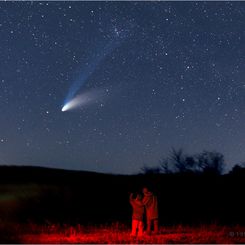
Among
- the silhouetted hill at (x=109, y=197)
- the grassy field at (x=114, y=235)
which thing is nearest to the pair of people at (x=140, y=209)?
the grassy field at (x=114, y=235)

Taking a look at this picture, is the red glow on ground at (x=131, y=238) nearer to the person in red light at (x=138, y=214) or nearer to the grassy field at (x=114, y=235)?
the grassy field at (x=114, y=235)

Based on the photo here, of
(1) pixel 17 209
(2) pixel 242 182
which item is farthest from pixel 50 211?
(2) pixel 242 182

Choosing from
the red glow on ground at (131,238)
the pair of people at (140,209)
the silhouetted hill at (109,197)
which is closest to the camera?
the red glow on ground at (131,238)

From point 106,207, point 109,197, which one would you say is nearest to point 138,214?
point 106,207

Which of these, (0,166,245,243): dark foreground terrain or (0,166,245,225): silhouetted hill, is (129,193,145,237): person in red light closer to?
(0,166,245,243): dark foreground terrain

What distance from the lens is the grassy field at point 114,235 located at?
682 inches

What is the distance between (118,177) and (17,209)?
1424 cm

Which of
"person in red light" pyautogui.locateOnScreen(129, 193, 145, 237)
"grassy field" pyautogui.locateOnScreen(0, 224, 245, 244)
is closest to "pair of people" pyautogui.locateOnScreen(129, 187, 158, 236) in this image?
"person in red light" pyautogui.locateOnScreen(129, 193, 145, 237)

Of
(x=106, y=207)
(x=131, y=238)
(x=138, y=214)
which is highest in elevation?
(x=106, y=207)

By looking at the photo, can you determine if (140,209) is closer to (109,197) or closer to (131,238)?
(131,238)

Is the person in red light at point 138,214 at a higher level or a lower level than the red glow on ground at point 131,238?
higher

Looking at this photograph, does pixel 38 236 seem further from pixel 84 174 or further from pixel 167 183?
pixel 84 174

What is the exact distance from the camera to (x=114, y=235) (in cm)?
1911

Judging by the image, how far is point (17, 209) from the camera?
27.2m
